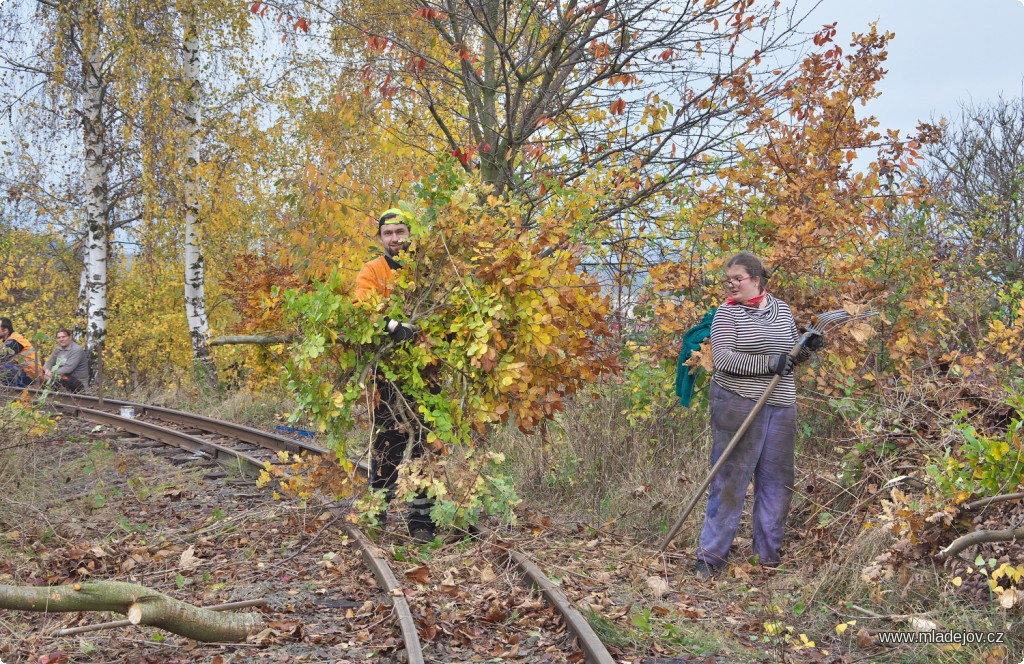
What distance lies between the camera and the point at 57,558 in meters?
5.91

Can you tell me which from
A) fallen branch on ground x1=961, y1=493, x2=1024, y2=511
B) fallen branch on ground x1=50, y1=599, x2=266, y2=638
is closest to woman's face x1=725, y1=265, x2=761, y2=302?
fallen branch on ground x1=961, y1=493, x2=1024, y2=511

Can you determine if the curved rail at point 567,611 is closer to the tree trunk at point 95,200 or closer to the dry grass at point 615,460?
the dry grass at point 615,460

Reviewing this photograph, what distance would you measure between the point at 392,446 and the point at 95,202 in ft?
47.0

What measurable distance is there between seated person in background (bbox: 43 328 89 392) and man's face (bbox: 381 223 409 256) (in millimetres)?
9609

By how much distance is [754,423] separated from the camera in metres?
5.90

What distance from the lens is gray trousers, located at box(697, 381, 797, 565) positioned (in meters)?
5.87

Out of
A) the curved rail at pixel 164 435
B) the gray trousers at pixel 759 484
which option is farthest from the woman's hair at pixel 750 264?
the curved rail at pixel 164 435

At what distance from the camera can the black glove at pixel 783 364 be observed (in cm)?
566

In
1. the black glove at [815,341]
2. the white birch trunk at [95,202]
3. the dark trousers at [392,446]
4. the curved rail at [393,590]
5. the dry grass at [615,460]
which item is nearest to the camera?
the curved rail at [393,590]

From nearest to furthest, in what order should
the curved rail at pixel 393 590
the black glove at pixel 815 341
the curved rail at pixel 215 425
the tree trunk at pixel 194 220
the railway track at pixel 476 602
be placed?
the curved rail at pixel 393 590 → the railway track at pixel 476 602 → the black glove at pixel 815 341 → the curved rail at pixel 215 425 → the tree trunk at pixel 194 220

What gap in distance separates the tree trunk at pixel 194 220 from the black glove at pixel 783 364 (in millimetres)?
13463

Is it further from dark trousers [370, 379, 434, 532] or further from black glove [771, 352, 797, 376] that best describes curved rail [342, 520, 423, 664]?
black glove [771, 352, 797, 376]

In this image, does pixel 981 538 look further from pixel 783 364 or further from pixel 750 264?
Answer: pixel 750 264

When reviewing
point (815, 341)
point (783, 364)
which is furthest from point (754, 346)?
point (815, 341)
